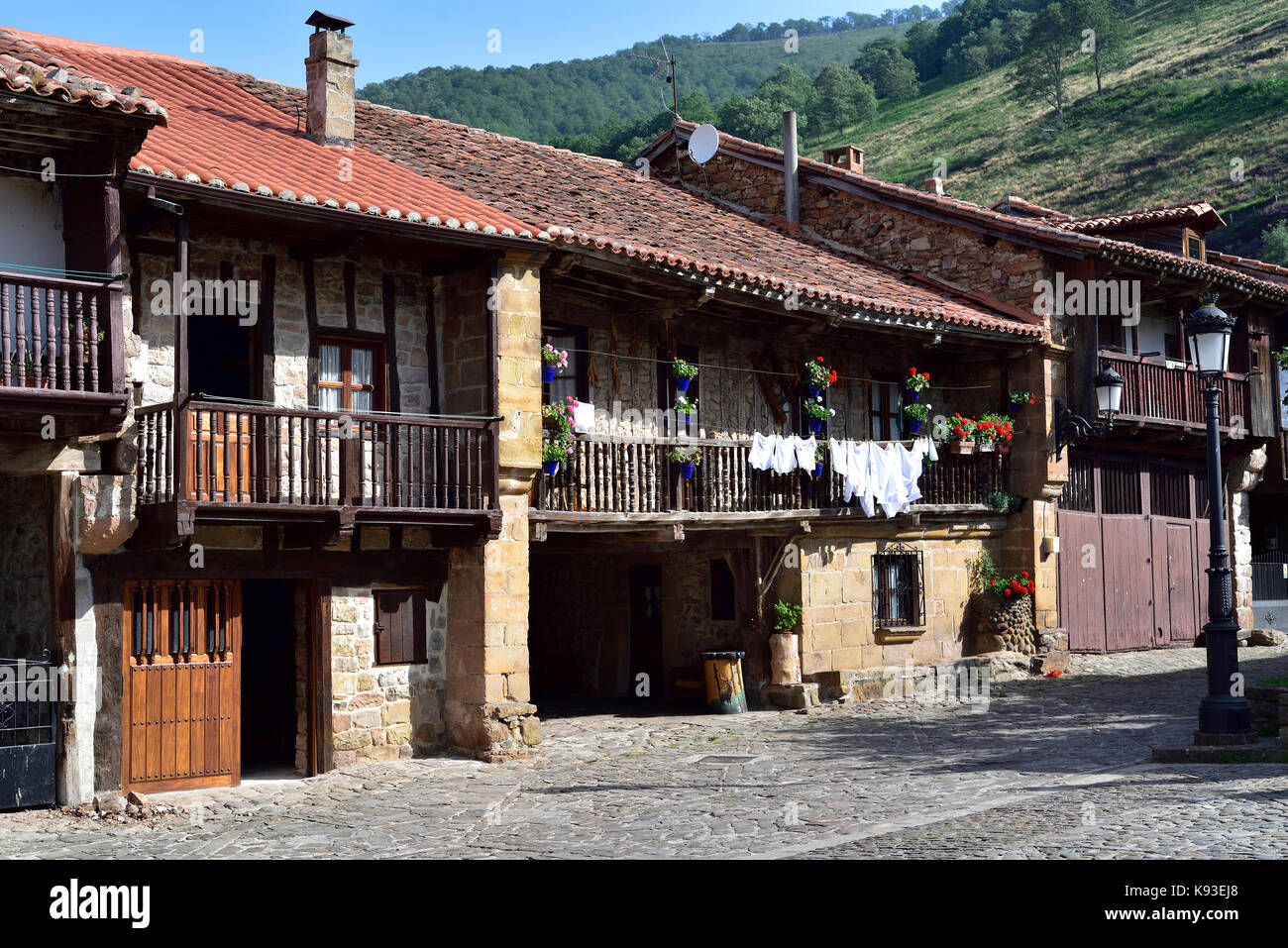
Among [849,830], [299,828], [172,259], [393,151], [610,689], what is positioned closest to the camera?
[849,830]

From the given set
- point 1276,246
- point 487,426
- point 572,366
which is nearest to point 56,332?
point 487,426

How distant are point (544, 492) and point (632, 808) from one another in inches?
188

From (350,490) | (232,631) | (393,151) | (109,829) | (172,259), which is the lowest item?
(109,829)

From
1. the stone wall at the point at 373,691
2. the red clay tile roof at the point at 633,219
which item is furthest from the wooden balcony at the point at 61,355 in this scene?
the red clay tile roof at the point at 633,219

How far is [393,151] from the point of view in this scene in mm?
16484

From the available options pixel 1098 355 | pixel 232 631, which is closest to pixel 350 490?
pixel 232 631

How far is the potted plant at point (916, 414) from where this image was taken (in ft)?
64.7

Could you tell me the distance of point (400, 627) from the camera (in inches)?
542

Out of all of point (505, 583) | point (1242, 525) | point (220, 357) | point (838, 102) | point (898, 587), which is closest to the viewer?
point (220, 357)

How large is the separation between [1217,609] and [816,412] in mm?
6680

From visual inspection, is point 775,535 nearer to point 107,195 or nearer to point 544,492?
point 544,492

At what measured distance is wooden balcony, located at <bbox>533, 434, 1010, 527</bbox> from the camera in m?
15.2

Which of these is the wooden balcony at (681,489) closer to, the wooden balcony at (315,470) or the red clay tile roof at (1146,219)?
the wooden balcony at (315,470)

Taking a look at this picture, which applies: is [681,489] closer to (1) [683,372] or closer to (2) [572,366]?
(1) [683,372]
